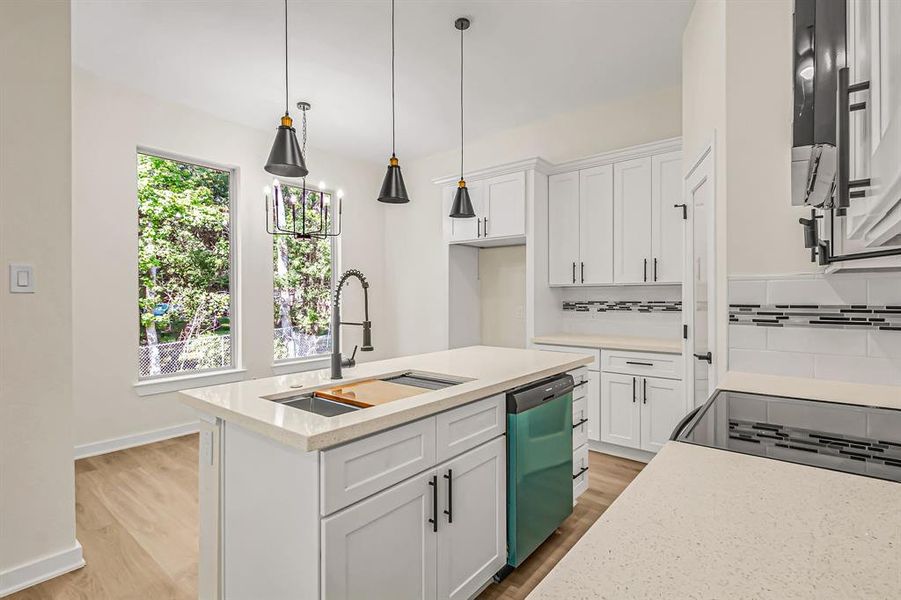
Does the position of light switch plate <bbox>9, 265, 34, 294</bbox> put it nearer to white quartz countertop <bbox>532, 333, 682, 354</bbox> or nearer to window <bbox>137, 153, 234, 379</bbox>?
window <bbox>137, 153, 234, 379</bbox>

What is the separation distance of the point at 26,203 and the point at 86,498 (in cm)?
191

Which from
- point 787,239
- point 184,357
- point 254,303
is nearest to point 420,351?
point 254,303

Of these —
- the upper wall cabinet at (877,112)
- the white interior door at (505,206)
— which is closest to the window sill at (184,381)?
the white interior door at (505,206)

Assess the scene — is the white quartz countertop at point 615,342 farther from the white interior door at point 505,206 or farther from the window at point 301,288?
the window at point 301,288

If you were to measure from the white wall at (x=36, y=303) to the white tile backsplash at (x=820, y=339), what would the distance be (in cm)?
301

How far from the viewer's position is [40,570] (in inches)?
78.3

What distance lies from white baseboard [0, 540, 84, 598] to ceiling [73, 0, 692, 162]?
295cm

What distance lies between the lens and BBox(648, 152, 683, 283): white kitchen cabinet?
134 inches

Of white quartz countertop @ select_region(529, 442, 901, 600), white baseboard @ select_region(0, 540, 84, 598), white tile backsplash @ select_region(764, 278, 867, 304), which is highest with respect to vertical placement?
white tile backsplash @ select_region(764, 278, 867, 304)

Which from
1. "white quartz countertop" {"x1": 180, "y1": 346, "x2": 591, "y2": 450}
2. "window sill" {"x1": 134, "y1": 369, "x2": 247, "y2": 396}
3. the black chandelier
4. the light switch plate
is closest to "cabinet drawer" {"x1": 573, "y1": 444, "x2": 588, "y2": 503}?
"white quartz countertop" {"x1": 180, "y1": 346, "x2": 591, "y2": 450}

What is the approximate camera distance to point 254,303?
4.44 metres

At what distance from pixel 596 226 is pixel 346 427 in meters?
3.16

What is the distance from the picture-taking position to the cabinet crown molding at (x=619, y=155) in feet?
11.2

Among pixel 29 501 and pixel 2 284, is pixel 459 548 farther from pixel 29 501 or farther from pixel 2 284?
pixel 2 284
